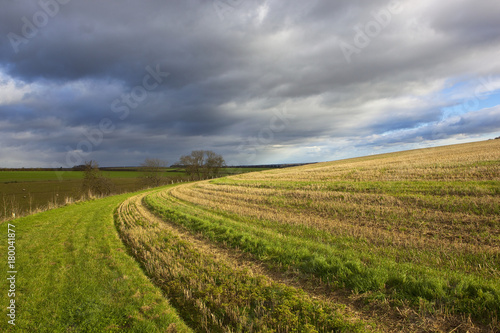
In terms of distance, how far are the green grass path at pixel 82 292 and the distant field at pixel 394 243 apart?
67.3 inches

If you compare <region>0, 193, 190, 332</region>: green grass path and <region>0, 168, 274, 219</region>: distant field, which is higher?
<region>0, 168, 274, 219</region>: distant field

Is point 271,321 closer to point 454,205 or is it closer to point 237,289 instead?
point 237,289

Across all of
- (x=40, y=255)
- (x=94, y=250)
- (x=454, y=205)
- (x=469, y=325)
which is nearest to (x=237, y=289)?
(x=469, y=325)

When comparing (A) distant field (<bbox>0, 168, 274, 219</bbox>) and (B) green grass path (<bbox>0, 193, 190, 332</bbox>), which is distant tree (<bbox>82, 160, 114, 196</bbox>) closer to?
(A) distant field (<bbox>0, 168, 274, 219</bbox>)

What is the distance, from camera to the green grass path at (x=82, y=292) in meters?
5.04

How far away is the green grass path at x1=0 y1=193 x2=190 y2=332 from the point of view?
5.04 meters

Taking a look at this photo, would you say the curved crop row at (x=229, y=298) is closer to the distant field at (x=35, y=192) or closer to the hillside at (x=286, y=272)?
the hillside at (x=286, y=272)

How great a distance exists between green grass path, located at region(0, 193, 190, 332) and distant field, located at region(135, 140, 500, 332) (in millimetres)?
1710

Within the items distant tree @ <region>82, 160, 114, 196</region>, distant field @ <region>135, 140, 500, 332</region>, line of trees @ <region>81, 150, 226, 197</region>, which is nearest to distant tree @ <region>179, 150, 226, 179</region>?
line of trees @ <region>81, 150, 226, 197</region>

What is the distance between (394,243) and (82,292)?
9.98m

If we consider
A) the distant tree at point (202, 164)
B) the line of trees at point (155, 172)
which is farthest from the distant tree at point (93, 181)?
the distant tree at point (202, 164)

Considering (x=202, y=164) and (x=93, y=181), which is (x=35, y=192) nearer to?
(x=93, y=181)

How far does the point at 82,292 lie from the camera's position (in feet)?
20.5

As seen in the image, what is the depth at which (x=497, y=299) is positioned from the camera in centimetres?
438
